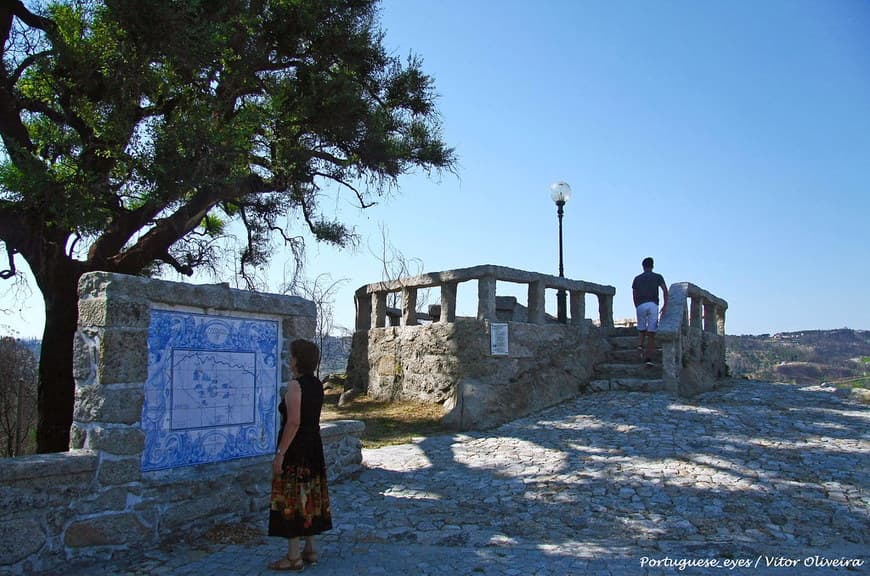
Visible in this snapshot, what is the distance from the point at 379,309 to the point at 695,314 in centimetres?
622

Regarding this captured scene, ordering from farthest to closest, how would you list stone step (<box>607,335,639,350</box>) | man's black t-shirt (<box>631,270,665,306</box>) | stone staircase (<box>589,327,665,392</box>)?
stone step (<box>607,335,639,350</box>) < man's black t-shirt (<box>631,270,665,306</box>) < stone staircase (<box>589,327,665,392</box>)

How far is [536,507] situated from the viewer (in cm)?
561

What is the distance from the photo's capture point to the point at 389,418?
33.2 feet

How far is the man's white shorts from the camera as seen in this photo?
1038 cm

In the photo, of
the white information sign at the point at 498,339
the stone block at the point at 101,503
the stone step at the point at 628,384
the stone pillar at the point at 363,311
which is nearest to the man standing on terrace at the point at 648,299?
the stone step at the point at 628,384

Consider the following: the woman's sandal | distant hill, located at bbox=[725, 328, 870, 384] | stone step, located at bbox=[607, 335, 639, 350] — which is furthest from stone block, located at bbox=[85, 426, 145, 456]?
distant hill, located at bbox=[725, 328, 870, 384]

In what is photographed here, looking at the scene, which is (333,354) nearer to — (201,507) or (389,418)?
(389,418)

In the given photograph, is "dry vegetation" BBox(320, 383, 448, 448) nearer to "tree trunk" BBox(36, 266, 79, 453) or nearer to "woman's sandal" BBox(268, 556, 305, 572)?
"tree trunk" BBox(36, 266, 79, 453)

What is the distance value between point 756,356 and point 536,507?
32387mm

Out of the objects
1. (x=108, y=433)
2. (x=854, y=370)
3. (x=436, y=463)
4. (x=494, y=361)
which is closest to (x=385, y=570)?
(x=108, y=433)

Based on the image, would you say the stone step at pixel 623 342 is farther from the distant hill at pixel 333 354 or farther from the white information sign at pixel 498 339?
the distant hill at pixel 333 354

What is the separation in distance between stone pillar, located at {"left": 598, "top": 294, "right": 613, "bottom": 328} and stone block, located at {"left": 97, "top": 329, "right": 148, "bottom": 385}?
935cm

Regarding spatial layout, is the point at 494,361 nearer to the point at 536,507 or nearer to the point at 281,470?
the point at 536,507

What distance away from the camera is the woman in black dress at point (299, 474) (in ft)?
13.6
